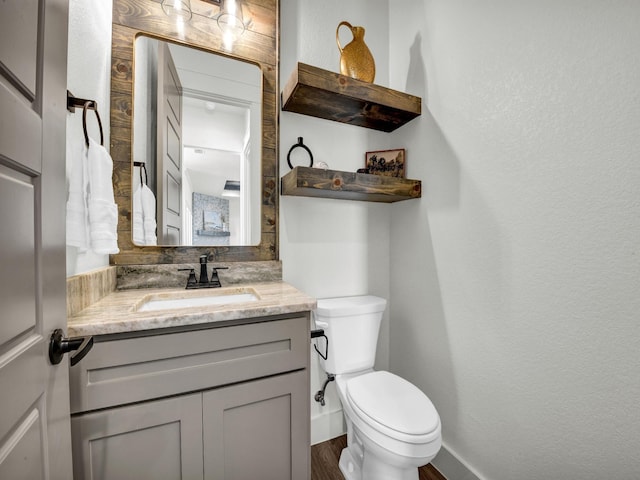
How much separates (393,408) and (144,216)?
4.59 feet

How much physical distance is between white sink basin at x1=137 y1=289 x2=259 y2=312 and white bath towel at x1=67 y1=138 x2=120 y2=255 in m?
0.32

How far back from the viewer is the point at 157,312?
32.3 inches

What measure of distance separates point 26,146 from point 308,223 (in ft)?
3.88

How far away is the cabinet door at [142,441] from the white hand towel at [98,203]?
0.48 meters

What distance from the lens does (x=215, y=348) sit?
0.86 meters

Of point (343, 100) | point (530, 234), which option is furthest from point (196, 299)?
point (530, 234)

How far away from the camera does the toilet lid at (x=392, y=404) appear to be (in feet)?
3.23

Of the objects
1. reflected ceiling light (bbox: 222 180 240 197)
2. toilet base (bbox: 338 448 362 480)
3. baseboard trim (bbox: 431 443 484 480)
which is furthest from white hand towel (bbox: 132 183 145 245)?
baseboard trim (bbox: 431 443 484 480)

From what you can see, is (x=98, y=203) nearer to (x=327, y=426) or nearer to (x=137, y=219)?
(x=137, y=219)

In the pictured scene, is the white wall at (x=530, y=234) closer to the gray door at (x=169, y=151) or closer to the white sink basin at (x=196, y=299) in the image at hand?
the white sink basin at (x=196, y=299)

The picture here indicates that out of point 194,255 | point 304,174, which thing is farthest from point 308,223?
point 194,255

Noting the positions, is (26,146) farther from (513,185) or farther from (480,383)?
(480,383)

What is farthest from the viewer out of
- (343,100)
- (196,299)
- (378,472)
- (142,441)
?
(343,100)

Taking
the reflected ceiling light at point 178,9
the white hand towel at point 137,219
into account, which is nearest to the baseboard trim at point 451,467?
the white hand towel at point 137,219
